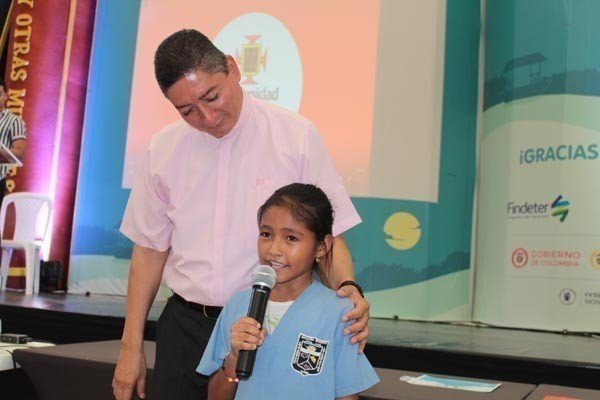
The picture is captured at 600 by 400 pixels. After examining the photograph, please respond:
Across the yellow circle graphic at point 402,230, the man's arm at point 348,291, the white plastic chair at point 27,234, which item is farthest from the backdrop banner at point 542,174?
the white plastic chair at point 27,234

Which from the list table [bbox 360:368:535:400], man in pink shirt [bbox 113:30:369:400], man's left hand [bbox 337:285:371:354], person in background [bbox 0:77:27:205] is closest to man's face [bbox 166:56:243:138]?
man in pink shirt [bbox 113:30:369:400]

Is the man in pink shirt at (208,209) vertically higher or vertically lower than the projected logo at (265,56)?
lower

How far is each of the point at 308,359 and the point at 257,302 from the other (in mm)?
220

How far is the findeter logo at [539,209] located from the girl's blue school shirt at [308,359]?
3.34m

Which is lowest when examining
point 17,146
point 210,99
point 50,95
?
point 210,99

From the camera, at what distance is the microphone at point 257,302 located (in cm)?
124

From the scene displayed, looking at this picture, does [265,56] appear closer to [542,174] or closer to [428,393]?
[542,174]

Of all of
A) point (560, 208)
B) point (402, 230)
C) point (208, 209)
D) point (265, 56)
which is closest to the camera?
point (208, 209)

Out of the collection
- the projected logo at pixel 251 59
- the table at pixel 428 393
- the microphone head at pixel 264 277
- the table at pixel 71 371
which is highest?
the projected logo at pixel 251 59

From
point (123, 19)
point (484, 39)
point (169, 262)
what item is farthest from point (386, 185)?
point (169, 262)

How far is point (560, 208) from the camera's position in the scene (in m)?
4.45

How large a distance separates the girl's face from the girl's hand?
197 millimetres

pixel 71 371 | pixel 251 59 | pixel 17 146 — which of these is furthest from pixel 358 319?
pixel 251 59

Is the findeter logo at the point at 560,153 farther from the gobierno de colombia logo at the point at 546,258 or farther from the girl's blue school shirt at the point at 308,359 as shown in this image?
the girl's blue school shirt at the point at 308,359
